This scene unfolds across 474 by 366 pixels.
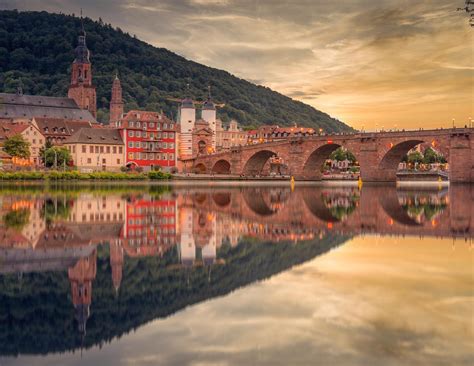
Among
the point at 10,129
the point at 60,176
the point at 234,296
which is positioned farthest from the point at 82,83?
the point at 234,296

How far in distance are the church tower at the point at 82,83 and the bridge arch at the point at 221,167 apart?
5043cm

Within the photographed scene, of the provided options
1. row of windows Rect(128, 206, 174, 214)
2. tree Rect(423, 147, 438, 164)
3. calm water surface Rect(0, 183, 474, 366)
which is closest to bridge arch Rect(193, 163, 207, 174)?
tree Rect(423, 147, 438, 164)

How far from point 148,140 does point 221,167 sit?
17519 millimetres

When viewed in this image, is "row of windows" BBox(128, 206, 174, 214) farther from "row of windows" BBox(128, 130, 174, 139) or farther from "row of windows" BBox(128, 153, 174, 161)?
"row of windows" BBox(128, 130, 174, 139)

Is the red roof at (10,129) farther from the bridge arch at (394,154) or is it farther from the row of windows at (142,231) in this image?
the row of windows at (142,231)

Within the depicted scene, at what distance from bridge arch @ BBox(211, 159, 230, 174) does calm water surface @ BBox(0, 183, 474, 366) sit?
339 ft

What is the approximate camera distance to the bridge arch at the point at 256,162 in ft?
388

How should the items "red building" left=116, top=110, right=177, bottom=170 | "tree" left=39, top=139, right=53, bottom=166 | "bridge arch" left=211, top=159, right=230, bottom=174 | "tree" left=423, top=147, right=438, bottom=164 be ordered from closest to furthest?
"tree" left=39, top=139, right=53, bottom=166 → "red building" left=116, top=110, right=177, bottom=170 → "bridge arch" left=211, top=159, right=230, bottom=174 → "tree" left=423, top=147, right=438, bottom=164

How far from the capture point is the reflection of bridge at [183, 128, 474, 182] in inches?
3132

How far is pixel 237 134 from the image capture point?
6156 inches

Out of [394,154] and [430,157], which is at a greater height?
[430,157]

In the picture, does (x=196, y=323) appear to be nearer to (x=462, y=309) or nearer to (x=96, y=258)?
(x=462, y=309)

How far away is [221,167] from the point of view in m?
130

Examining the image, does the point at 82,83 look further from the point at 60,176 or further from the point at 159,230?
the point at 159,230
